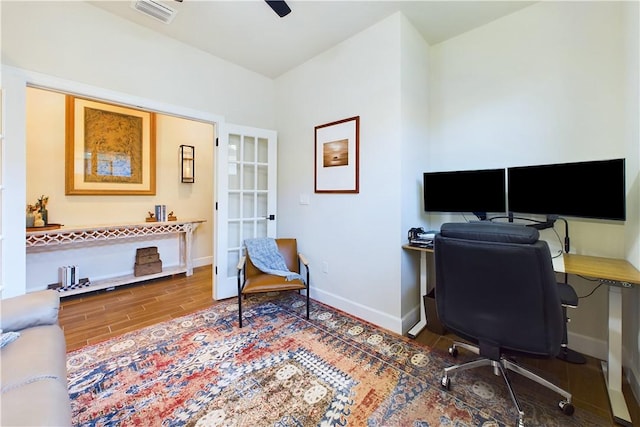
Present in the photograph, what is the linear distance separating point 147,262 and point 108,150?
5.42ft

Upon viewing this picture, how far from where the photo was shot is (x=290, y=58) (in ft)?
10.1

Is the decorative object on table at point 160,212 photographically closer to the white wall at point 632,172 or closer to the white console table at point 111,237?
the white console table at point 111,237

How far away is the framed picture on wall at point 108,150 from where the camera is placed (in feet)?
10.8

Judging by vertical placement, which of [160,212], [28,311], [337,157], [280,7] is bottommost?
[28,311]

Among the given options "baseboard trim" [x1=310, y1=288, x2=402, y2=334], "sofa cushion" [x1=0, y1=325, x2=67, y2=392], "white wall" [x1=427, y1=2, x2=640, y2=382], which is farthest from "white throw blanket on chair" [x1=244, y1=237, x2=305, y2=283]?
"white wall" [x1=427, y1=2, x2=640, y2=382]

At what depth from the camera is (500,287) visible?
134 centimetres

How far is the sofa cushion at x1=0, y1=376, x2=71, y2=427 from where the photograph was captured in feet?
2.45

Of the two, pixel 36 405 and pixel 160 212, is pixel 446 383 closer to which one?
pixel 36 405

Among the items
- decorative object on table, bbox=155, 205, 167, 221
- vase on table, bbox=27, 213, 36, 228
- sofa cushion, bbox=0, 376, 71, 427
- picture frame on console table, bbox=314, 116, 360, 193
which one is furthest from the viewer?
decorative object on table, bbox=155, 205, 167, 221

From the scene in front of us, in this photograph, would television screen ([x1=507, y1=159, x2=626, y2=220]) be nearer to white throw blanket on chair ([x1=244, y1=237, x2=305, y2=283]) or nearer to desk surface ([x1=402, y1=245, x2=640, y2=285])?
desk surface ([x1=402, y1=245, x2=640, y2=285])

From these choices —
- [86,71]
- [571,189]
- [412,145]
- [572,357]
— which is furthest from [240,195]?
[572,357]

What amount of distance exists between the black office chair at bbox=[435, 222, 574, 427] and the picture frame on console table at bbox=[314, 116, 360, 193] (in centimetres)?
133

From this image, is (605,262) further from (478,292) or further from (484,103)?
(484,103)

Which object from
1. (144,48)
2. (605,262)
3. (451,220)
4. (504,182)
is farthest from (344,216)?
(144,48)
